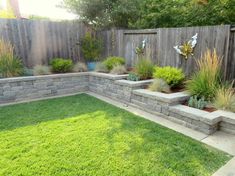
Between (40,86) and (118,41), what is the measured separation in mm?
2833

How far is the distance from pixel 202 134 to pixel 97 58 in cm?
465

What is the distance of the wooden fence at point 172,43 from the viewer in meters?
3.95

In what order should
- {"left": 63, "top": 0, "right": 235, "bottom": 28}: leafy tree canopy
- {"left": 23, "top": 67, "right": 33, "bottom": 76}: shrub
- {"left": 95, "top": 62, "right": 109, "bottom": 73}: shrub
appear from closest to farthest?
{"left": 23, "top": 67, "right": 33, "bottom": 76}: shrub, {"left": 95, "top": 62, "right": 109, "bottom": 73}: shrub, {"left": 63, "top": 0, "right": 235, "bottom": 28}: leafy tree canopy

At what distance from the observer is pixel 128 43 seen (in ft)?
20.1

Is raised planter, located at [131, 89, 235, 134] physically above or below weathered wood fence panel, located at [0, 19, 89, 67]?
below

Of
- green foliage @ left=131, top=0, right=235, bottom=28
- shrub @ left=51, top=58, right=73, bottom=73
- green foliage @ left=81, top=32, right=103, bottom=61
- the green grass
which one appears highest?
green foliage @ left=131, top=0, right=235, bottom=28

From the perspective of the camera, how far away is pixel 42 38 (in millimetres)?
6008

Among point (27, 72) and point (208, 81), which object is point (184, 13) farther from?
point (27, 72)

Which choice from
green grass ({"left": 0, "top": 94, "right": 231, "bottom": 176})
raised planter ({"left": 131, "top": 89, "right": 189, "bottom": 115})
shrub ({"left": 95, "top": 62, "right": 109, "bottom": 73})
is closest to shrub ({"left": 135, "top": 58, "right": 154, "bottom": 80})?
raised planter ({"left": 131, "top": 89, "right": 189, "bottom": 115})

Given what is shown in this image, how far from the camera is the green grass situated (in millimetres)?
2137

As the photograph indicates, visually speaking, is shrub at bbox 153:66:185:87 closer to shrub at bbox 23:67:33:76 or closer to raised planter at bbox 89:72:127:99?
raised planter at bbox 89:72:127:99

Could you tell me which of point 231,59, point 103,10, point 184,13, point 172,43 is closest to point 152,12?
point 184,13

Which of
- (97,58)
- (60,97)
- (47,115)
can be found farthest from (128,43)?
(47,115)

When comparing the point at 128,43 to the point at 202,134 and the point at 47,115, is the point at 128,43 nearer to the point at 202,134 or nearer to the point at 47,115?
the point at 47,115
